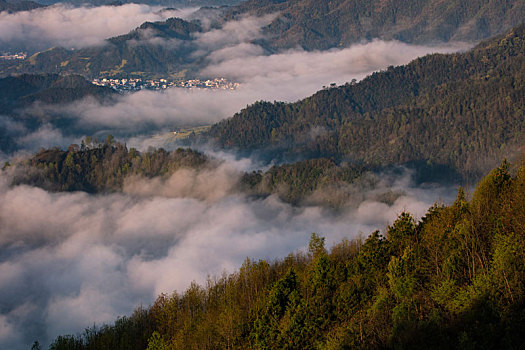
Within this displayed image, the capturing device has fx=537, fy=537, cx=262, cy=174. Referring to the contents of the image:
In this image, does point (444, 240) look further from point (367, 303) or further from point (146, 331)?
point (146, 331)

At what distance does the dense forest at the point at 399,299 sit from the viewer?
61347mm

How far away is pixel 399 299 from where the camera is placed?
78625 millimetres

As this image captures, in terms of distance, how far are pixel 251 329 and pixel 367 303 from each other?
22585mm

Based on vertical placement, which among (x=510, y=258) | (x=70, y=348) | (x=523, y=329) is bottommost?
(x=70, y=348)

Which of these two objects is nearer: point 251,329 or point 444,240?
point 444,240

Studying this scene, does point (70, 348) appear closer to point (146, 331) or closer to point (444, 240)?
point (146, 331)

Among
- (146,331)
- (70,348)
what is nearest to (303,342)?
(146,331)

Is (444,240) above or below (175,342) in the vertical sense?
above

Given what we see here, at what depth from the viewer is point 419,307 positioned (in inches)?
2864

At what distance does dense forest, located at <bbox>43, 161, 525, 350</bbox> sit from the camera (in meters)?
61.3

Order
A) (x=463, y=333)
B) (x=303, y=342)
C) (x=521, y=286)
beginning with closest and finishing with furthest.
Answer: (x=463, y=333) → (x=521, y=286) → (x=303, y=342)

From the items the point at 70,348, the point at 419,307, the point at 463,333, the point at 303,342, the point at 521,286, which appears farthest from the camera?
the point at 70,348

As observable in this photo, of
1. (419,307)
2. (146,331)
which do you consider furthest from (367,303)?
(146,331)

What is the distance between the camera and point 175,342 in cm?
9794
